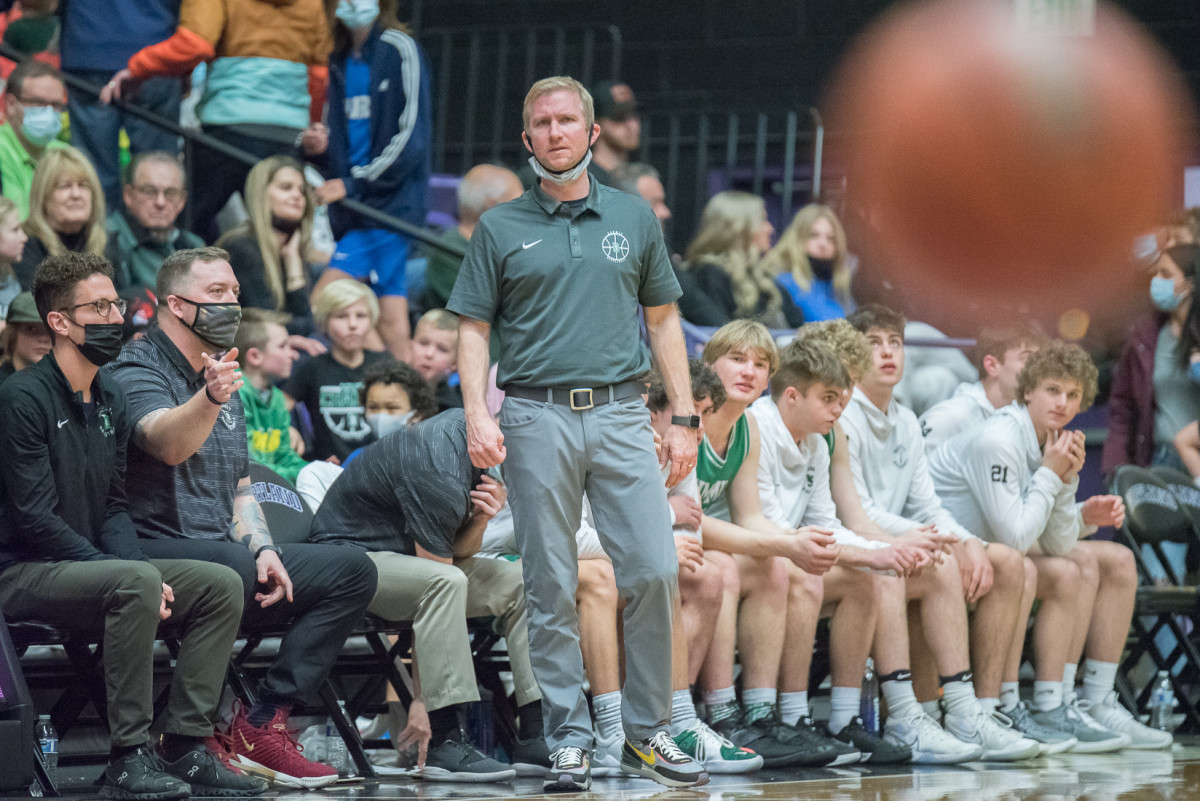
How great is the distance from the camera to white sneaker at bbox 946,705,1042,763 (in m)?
5.20

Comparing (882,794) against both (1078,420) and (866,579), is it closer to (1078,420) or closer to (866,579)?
(866,579)

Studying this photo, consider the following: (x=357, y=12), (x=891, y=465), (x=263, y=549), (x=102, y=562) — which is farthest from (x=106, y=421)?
(x=357, y=12)

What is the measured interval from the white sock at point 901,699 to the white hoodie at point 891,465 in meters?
0.67

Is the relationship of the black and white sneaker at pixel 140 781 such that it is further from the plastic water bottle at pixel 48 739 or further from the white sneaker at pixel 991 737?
the white sneaker at pixel 991 737

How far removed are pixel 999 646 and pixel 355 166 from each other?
363cm

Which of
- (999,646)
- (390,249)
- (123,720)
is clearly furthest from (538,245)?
(390,249)

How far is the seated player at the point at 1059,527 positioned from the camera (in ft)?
18.6

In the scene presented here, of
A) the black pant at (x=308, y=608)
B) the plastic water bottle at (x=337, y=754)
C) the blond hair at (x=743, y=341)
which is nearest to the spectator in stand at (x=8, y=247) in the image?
the black pant at (x=308, y=608)

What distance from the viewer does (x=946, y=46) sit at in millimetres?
8703

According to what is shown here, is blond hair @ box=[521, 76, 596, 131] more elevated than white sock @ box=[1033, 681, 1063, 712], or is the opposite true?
blond hair @ box=[521, 76, 596, 131]

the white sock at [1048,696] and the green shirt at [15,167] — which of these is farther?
the green shirt at [15,167]

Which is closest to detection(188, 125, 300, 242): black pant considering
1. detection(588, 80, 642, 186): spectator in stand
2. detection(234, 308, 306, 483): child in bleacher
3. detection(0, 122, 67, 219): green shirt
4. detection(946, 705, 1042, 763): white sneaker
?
detection(0, 122, 67, 219): green shirt

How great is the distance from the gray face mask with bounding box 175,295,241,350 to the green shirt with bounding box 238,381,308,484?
131 centimetres

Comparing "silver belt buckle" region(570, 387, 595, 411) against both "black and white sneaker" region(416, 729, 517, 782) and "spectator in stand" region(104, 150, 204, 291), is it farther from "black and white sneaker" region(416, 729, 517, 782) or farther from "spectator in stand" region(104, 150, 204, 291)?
"spectator in stand" region(104, 150, 204, 291)
